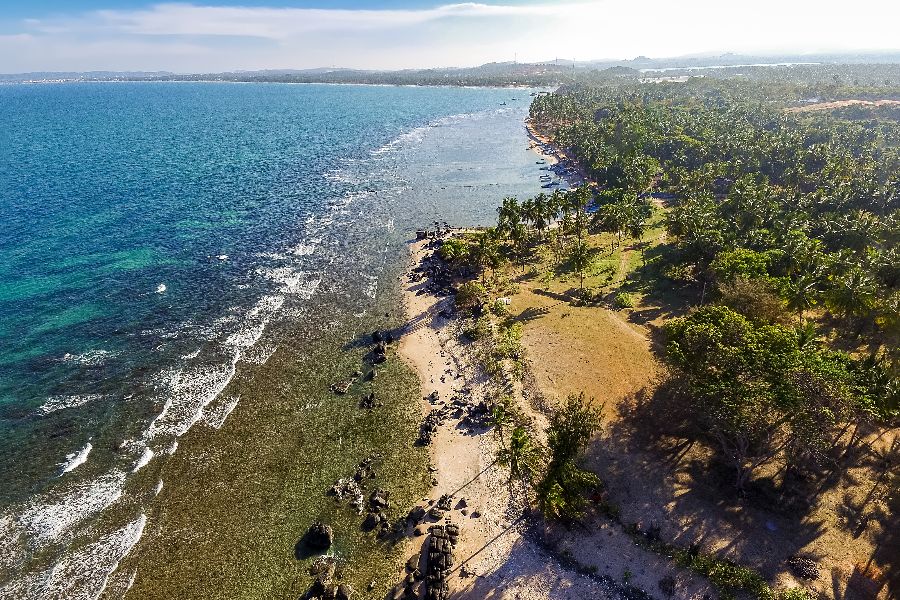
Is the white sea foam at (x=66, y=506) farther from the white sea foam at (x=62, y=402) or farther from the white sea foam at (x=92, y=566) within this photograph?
the white sea foam at (x=62, y=402)

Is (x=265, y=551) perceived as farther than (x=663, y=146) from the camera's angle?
No

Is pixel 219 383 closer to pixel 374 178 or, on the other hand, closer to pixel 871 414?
pixel 871 414

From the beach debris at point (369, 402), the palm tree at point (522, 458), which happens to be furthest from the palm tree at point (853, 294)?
the beach debris at point (369, 402)

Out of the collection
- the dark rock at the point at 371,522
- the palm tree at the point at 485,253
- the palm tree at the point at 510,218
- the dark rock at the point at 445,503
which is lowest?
the dark rock at the point at 371,522

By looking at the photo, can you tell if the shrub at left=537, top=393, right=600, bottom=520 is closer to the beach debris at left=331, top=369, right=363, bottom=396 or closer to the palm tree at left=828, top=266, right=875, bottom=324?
the beach debris at left=331, top=369, right=363, bottom=396

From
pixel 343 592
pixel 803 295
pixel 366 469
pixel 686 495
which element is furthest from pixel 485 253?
pixel 343 592

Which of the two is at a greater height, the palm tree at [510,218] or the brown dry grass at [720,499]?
the palm tree at [510,218]

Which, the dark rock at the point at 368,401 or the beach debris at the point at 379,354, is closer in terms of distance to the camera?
the dark rock at the point at 368,401

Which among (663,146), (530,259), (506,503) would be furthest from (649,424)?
(663,146)
